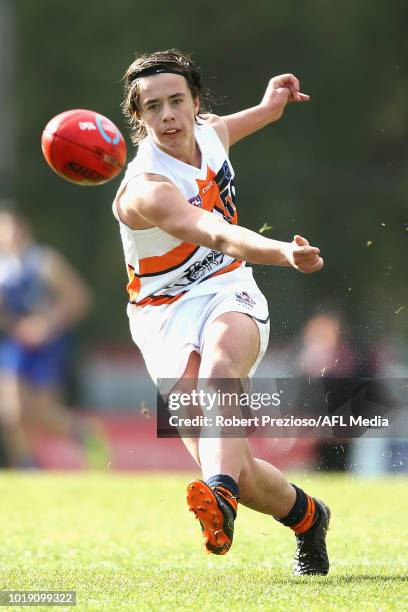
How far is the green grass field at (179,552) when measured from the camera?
13.5 feet


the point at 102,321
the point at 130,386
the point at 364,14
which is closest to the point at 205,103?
the point at 130,386

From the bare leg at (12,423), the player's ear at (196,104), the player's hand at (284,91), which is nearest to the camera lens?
the player's ear at (196,104)

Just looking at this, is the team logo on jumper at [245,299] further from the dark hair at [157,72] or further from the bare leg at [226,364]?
the dark hair at [157,72]

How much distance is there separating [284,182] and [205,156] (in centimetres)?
1067

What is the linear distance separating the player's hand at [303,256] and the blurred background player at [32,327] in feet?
25.7

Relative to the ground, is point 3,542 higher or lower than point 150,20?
lower

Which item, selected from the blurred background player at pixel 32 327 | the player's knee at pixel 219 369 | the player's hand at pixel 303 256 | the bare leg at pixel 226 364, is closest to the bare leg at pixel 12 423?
the blurred background player at pixel 32 327

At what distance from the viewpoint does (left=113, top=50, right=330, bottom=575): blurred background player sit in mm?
4352

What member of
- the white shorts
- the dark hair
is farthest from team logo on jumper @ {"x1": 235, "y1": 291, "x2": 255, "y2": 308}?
the dark hair

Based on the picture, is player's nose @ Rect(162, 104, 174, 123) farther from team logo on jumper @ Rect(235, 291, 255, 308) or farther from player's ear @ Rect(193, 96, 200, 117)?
team logo on jumper @ Rect(235, 291, 255, 308)

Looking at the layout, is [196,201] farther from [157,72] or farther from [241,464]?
[241,464]

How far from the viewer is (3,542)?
18.9ft

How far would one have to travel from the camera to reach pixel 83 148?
5.06m

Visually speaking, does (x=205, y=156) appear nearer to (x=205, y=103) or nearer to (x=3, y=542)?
(x=205, y=103)
